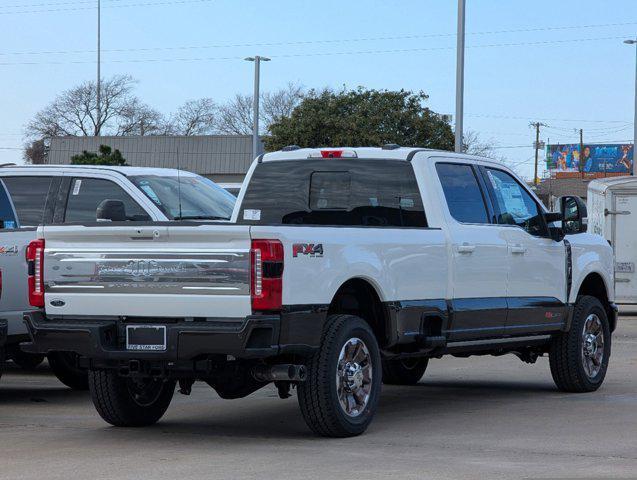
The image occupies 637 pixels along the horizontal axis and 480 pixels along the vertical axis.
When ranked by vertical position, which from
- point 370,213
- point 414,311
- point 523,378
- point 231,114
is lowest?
point 523,378

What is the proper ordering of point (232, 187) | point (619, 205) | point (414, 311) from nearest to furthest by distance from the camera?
point (414, 311) < point (232, 187) < point (619, 205)

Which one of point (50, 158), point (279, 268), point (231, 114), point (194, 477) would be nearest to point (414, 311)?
point (279, 268)

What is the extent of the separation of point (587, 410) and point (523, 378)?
2.88m

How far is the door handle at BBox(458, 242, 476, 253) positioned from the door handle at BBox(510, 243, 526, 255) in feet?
2.37

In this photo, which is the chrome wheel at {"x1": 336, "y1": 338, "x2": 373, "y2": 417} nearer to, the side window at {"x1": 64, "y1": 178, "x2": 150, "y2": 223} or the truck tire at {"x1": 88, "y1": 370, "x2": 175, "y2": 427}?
the truck tire at {"x1": 88, "y1": 370, "x2": 175, "y2": 427}

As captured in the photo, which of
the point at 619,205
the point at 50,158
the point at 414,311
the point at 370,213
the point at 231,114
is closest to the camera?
the point at 414,311

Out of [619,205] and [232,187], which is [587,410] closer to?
[232,187]

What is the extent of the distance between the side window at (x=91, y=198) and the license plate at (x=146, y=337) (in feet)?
13.5

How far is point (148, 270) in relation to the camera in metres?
9.18

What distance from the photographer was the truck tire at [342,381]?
9188 mm

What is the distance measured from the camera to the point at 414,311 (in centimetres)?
1025

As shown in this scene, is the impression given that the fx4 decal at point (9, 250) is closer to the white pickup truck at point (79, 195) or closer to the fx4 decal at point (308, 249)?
the white pickup truck at point (79, 195)

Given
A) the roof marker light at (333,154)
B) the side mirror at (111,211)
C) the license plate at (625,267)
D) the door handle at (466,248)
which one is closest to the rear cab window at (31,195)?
the side mirror at (111,211)

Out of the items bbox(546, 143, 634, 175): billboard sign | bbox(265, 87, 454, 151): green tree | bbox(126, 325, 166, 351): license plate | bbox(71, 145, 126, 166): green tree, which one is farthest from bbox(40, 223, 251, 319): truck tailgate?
bbox(546, 143, 634, 175): billboard sign
